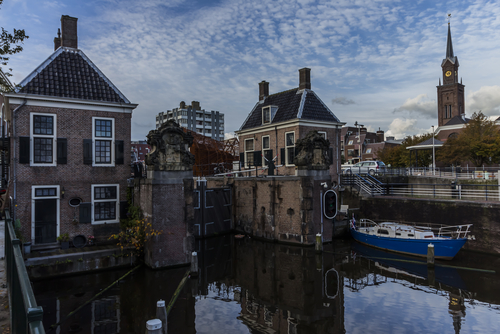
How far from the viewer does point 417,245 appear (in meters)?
16.1

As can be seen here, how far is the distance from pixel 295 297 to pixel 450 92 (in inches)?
2919

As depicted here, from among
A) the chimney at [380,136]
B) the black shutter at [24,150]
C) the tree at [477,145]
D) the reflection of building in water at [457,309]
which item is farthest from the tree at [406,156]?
the black shutter at [24,150]

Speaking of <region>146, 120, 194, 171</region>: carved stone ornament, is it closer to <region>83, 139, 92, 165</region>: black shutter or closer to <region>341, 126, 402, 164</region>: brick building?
<region>83, 139, 92, 165</region>: black shutter

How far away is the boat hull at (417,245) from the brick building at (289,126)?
820 centimetres

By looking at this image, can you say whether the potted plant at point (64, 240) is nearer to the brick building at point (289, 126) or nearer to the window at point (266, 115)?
the brick building at point (289, 126)

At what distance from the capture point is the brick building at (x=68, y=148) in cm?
1395

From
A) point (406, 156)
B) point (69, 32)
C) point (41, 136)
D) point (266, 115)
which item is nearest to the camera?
point (41, 136)

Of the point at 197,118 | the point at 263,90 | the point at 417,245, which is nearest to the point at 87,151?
the point at 417,245

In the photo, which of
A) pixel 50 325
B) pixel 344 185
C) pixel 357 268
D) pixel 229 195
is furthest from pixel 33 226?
pixel 344 185

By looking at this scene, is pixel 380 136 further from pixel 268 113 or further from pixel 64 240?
pixel 64 240

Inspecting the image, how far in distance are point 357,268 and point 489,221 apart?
317 inches

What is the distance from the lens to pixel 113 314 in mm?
9906

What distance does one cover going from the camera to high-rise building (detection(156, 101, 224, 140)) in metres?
83.1

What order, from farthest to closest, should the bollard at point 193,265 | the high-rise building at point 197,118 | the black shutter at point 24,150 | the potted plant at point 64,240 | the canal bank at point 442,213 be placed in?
the high-rise building at point 197,118 < the canal bank at point 442,213 < the potted plant at point 64,240 < the black shutter at point 24,150 < the bollard at point 193,265
